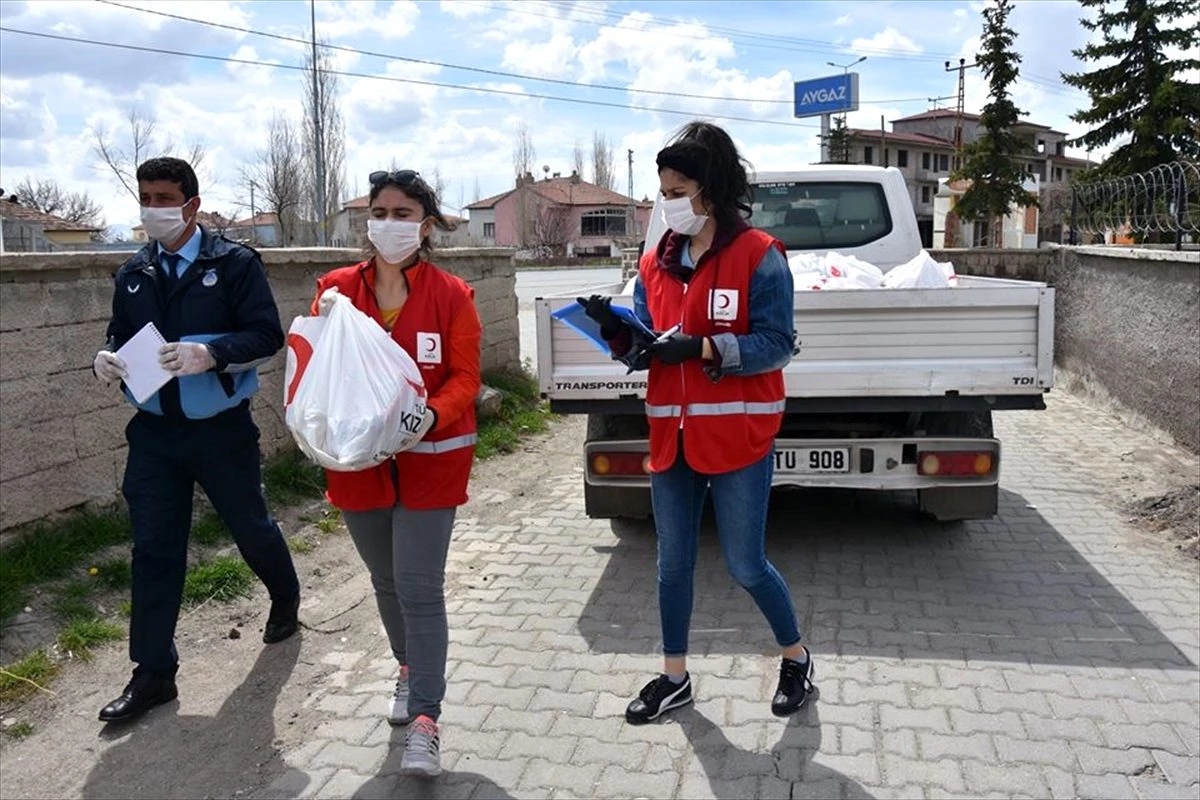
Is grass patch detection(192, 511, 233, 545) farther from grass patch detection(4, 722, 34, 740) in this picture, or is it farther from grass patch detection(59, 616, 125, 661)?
grass patch detection(4, 722, 34, 740)

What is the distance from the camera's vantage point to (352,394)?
3002 mm

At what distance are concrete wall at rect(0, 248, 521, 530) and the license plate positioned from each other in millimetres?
3446

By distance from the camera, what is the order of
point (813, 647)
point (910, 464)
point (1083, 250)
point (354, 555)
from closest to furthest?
point (813, 647), point (910, 464), point (354, 555), point (1083, 250)

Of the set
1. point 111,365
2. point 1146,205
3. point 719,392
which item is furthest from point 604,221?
point 719,392

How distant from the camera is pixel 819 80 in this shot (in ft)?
103

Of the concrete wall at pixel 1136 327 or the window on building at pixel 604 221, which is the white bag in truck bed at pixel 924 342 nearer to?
the concrete wall at pixel 1136 327

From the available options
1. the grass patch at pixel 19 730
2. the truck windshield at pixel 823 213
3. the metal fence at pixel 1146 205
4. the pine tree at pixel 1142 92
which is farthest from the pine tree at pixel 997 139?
the grass patch at pixel 19 730

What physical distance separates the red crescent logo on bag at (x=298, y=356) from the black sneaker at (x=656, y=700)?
1.63m

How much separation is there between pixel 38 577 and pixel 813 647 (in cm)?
347

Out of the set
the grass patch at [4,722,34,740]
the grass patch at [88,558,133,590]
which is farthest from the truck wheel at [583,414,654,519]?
the grass patch at [4,722,34,740]

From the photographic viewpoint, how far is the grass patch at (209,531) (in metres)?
5.46

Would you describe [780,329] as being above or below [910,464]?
above

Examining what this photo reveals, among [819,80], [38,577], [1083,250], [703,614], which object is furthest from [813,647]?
[819,80]

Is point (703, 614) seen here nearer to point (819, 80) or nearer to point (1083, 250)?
point (1083, 250)
